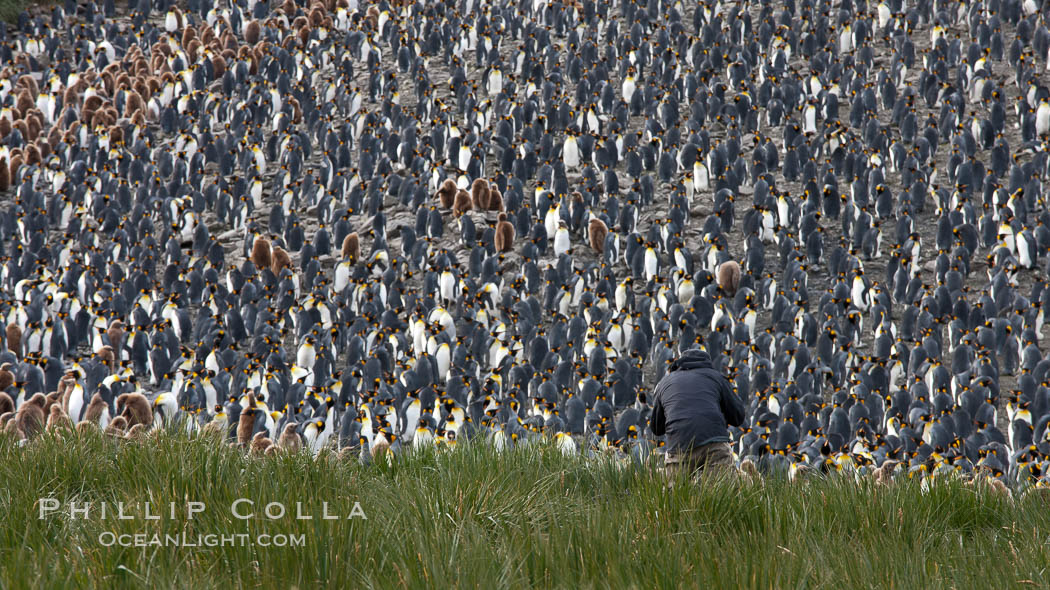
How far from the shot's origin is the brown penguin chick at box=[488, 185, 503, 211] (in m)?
17.3

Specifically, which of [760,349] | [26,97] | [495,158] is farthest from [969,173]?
[26,97]

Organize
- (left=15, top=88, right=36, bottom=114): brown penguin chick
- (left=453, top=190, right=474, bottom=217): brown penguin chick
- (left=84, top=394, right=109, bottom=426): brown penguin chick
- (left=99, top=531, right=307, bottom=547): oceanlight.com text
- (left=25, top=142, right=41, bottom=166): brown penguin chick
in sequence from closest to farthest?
(left=99, top=531, right=307, bottom=547): oceanlight.com text
(left=84, top=394, right=109, bottom=426): brown penguin chick
(left=453, top=190, right=474, bottom=217): brown penguin chick
(left=25, top=142, right=41, bottom=166): brown penguin chick
(left=15, top=88, right=36, bottom=114): brown penguin chick

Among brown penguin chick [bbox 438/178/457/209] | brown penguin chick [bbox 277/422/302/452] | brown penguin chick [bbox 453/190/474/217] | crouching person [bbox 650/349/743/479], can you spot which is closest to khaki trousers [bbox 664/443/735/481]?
crouching person [bbox 650/349/743/479]

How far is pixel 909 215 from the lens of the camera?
50.6ft

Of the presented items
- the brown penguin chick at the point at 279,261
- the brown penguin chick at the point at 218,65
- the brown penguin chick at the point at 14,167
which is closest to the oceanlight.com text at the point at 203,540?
the brown penguin chick at the point at 279,261

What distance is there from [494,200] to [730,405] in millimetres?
11378

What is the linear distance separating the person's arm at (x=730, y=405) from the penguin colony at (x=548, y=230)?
1.10 m

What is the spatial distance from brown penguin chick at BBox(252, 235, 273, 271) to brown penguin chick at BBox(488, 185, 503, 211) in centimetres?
359

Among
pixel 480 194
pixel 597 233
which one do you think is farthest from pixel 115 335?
pixel 597 233

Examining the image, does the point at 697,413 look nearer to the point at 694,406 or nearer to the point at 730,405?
the point at 694,406

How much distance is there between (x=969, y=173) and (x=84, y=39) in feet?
72.9

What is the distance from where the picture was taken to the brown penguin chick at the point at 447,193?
17.5m

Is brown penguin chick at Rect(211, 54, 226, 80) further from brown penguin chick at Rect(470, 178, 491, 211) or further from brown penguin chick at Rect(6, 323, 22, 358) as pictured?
brown penguin chick at Rect(6, 323, 22, 358)

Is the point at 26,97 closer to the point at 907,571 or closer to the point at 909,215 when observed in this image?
the point at 909,215
